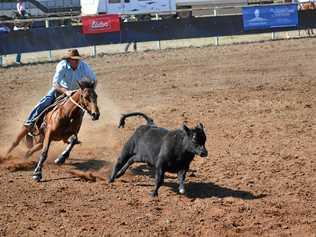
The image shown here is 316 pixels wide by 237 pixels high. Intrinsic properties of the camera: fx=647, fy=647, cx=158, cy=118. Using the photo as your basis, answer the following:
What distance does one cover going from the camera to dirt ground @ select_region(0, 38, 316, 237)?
261 inches

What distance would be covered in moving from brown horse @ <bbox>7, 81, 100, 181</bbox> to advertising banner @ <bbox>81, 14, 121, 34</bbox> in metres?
15.8

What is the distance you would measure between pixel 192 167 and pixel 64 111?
6.52 feet

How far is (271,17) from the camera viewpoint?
29.1 metres

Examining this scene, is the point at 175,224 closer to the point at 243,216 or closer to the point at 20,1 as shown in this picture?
the point at 243,216

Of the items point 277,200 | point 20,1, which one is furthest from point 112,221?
point 20,1

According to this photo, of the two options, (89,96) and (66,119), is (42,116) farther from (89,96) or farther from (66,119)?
(89,96)

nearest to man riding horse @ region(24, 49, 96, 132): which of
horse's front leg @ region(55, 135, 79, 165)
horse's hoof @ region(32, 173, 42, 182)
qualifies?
horse's front leg @ region(55, 135, 79, 165)

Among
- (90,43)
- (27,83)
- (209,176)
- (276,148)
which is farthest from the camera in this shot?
(90,43)

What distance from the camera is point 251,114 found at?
A: 12.7m

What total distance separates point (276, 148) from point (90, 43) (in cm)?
1635

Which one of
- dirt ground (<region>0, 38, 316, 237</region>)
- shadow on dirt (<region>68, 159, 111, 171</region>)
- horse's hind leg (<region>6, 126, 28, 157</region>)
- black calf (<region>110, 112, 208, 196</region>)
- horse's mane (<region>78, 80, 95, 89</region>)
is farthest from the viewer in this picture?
horse's hind leg (<region>6, 126, 28, 157</region>)

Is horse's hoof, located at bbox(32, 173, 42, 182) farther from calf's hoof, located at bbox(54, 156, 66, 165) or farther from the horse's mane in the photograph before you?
the horse's mane

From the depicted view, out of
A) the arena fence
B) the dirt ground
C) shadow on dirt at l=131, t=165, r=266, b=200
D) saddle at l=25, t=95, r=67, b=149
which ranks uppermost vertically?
the arena fence

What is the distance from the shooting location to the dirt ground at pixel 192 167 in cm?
663
